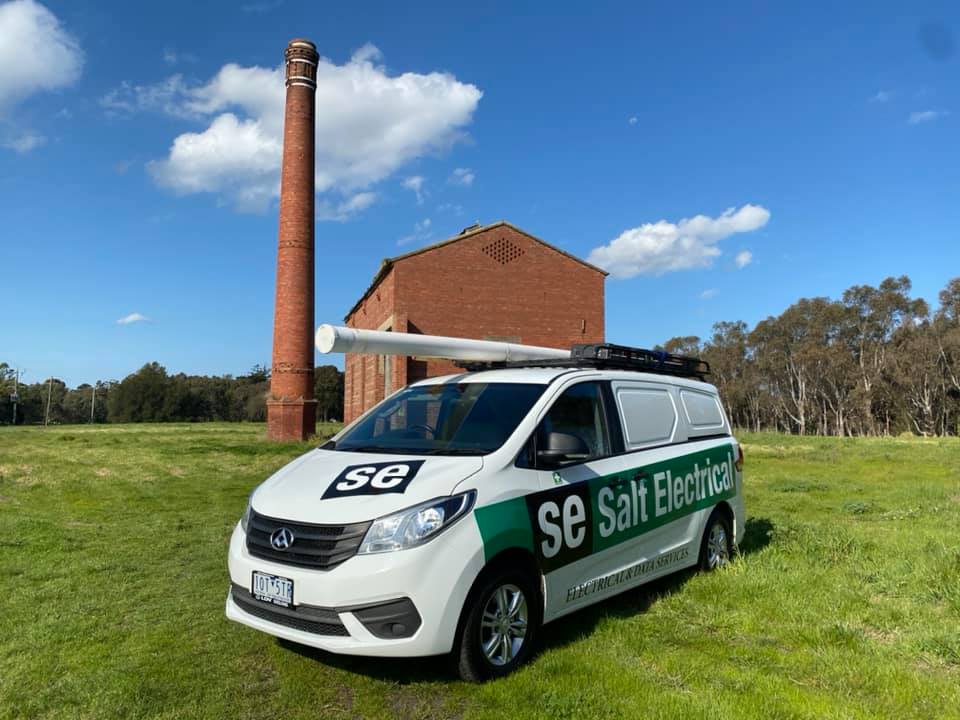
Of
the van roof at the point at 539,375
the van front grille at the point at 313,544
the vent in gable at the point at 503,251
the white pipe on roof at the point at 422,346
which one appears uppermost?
the vent in gable at the point at 503,251

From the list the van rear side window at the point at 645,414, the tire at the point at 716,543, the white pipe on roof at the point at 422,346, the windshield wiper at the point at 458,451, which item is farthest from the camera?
the white pipe on roof at the point at 422,346

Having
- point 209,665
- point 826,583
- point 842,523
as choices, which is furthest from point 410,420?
point 842,523

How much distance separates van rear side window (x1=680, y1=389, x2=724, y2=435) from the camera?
656 centimetres

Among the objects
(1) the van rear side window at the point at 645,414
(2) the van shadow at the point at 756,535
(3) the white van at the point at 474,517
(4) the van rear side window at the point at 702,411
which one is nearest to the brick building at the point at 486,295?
(2) the van shadow at the point at 756,535

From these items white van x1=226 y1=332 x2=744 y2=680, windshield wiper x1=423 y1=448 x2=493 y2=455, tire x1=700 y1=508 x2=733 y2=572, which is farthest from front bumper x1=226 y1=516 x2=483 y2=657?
tire x1=700 y1=508 x2=733 y2=572

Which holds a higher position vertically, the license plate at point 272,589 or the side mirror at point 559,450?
the side mirror at point 559,450

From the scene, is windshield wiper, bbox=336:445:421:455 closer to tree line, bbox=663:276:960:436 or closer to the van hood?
the van hood

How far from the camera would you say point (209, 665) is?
4301mm

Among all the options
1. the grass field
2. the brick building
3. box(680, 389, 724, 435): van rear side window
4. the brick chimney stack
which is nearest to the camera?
the grass field

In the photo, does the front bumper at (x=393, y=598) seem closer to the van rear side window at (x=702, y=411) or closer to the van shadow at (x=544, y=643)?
the van shadow at (x=544, y=643)

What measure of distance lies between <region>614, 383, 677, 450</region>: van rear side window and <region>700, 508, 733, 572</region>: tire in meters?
1.11

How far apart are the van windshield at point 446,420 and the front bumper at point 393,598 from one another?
2.69 ft

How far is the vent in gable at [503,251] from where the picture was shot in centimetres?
3209

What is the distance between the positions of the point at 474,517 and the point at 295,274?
2597cm
